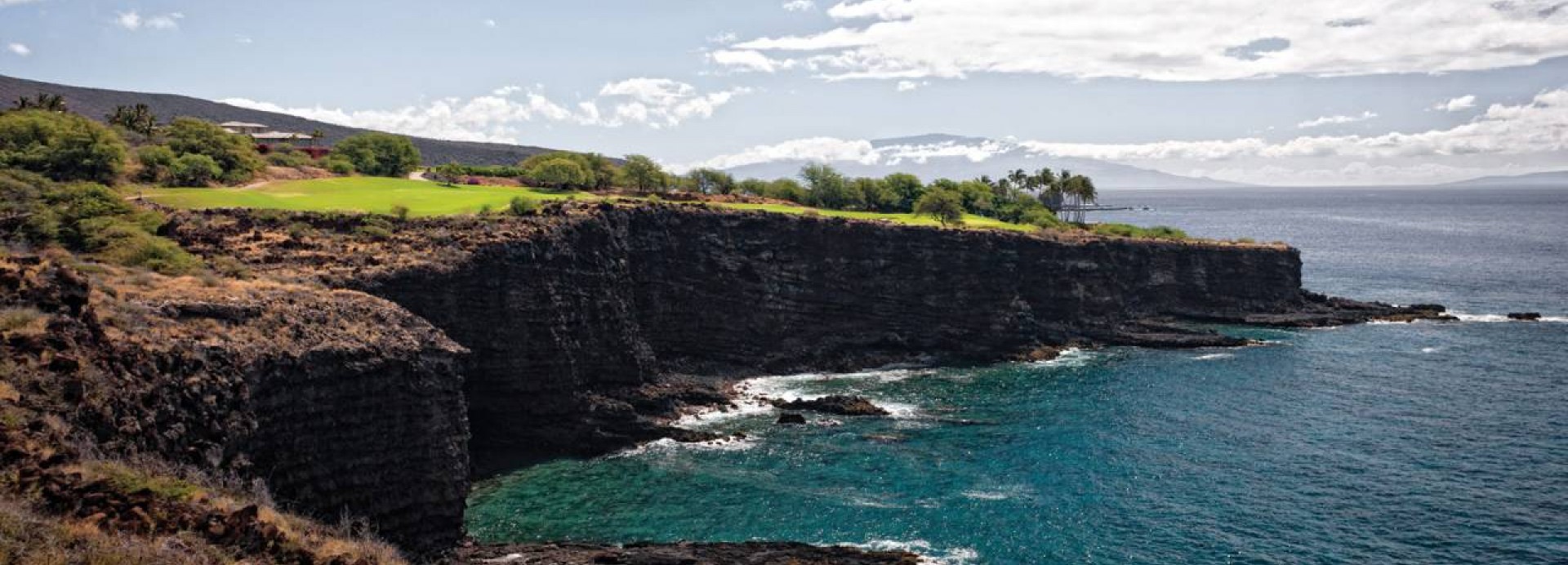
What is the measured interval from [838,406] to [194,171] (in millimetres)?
54942

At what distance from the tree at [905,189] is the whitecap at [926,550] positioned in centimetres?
7644

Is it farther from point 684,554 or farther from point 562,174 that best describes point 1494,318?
point 684,554

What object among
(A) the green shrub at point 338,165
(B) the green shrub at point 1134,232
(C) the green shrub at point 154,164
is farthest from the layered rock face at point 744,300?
(C) the green shrub at point 154,164

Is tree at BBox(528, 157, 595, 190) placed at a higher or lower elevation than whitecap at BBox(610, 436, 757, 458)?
higher

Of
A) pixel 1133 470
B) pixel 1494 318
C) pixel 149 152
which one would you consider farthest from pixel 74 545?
pixel 1494 318

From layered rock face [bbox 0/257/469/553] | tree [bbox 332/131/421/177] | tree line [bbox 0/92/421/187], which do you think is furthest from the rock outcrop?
tree [bbox 332/131/421/177]

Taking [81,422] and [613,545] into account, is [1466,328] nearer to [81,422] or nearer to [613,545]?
[613,545]

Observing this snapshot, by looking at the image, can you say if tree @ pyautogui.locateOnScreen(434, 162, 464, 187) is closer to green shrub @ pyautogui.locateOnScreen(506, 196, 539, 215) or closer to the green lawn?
the green lawn

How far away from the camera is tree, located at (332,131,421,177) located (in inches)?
3814

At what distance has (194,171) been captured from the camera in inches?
2975

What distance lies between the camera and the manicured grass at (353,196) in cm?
7062

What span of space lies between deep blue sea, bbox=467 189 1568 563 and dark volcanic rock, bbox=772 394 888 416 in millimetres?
1884

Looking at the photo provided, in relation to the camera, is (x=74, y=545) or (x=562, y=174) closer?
(x=74, y=545)

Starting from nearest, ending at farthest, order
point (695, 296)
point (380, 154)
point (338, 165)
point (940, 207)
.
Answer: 1. point (695, 296)
2. point (338, 165)
3. point (380, 154)
4. point (940, 207)
